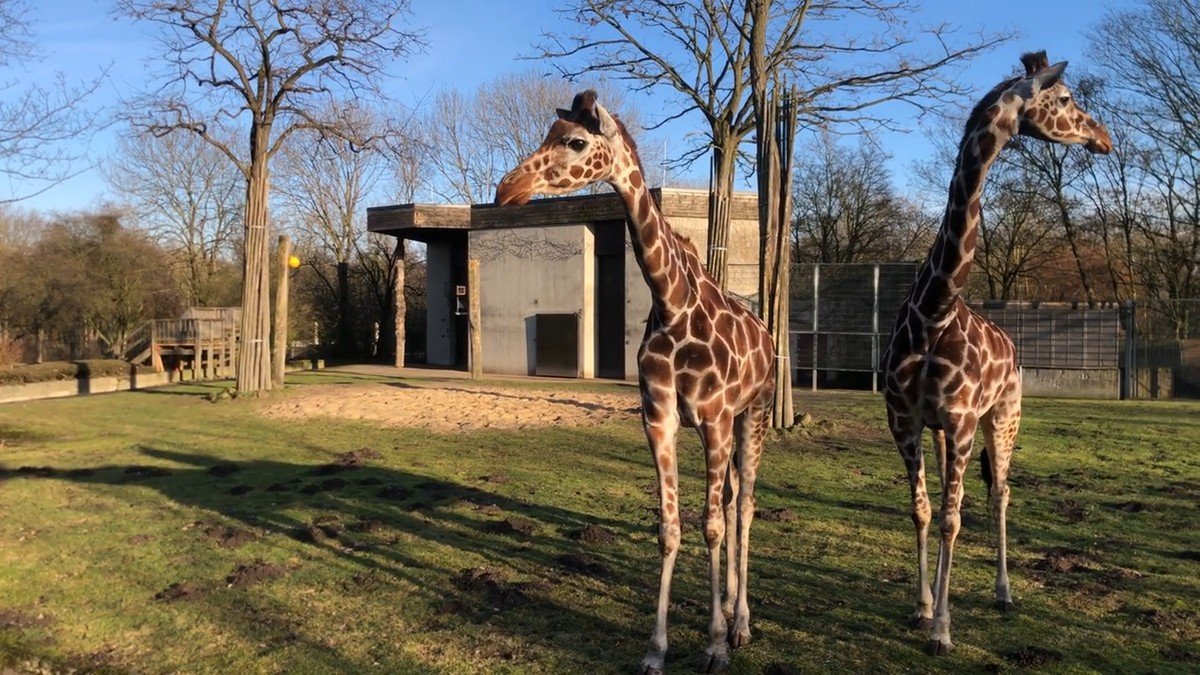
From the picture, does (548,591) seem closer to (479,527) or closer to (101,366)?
(479,527)

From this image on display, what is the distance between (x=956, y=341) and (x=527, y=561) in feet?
12.2

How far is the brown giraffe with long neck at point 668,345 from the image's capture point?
159 inches

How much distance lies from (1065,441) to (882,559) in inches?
286

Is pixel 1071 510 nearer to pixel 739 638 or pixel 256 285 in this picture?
pixel 739 638

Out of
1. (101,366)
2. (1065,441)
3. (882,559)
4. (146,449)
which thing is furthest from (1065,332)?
(101,366)

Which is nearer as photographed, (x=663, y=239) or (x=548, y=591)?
(x=663, y=239)

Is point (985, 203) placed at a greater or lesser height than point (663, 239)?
greater

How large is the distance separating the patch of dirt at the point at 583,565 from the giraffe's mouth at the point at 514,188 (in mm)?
3296

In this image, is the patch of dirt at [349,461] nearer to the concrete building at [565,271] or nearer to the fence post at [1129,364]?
the concrete building at [565,271]

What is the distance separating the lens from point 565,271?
25.4 m

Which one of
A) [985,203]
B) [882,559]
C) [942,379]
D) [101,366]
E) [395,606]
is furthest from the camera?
[985,203]

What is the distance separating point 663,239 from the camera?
435 cm

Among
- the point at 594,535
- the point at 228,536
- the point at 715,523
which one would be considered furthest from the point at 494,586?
the point at 228,536

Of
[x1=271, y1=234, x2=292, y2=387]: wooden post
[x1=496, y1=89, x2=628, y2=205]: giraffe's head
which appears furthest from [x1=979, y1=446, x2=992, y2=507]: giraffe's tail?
[x1=271, y1=234, x2=292, y2=387]: wooden post
